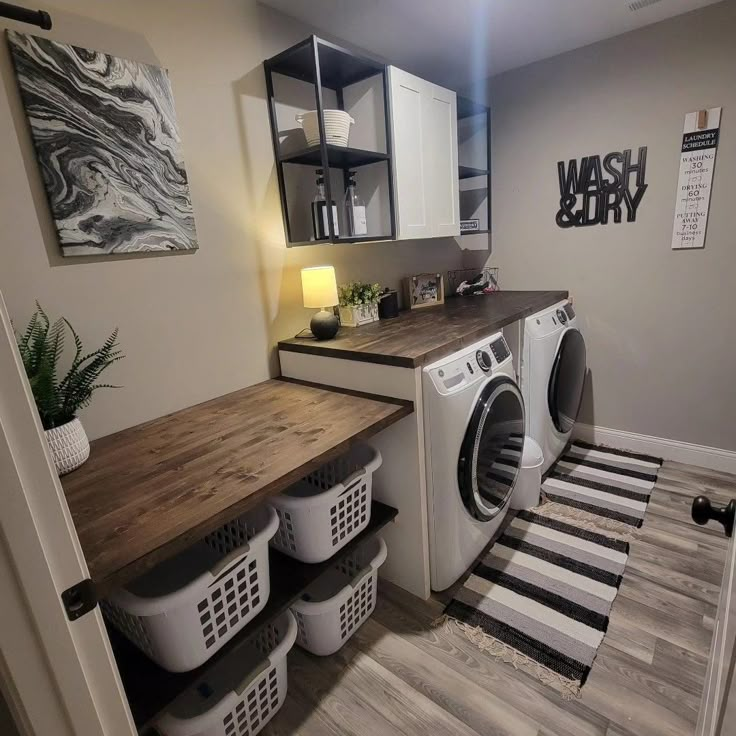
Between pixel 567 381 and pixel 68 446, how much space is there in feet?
7.77

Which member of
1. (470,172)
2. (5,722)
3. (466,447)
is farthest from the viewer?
(470,172)

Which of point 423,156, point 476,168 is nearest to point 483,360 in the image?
point 423,156

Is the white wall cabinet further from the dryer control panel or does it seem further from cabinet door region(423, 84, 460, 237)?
the dryer control panel

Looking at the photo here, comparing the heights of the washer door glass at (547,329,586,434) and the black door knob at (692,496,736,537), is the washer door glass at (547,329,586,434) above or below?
below

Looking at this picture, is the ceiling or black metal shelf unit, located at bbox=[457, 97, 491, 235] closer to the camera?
the ceiling

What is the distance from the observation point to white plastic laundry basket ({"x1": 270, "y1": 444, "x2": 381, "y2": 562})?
51.8 inches

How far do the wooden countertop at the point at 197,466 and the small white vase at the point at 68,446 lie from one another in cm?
3

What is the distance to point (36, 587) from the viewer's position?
20.9 inches

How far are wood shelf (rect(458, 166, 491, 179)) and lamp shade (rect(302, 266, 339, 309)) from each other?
1.34 metres

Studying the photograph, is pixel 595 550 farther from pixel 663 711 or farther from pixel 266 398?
pixel 266 398

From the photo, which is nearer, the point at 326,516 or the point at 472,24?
the point at 326,516

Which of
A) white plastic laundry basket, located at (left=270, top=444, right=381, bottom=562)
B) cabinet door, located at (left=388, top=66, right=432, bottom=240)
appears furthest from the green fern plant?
cabinet door, located at (left=388, top=66, right=432, bottom=240)

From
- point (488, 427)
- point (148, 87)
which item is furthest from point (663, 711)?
point (148, 87)

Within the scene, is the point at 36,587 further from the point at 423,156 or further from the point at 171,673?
the point at 423,156
